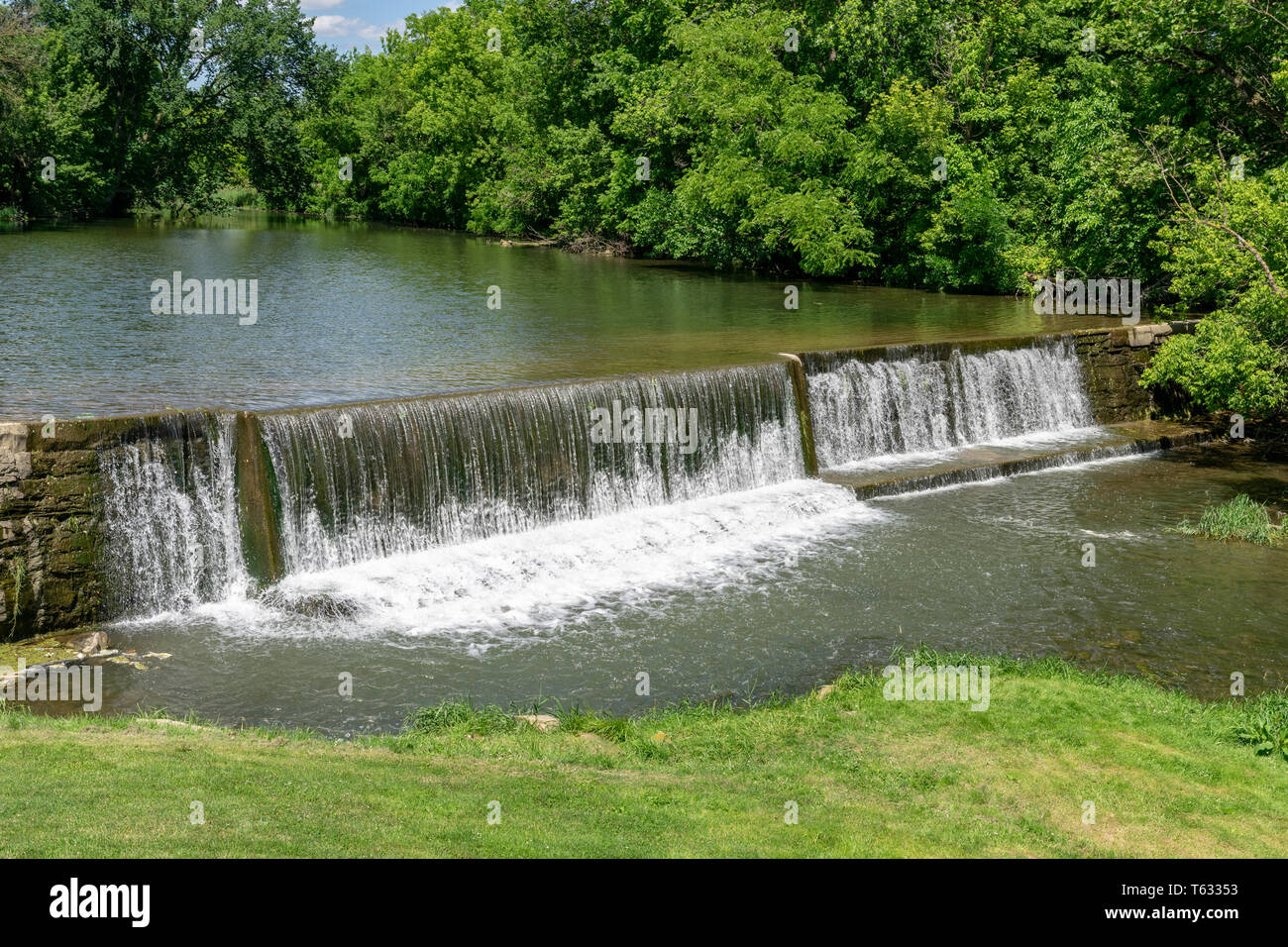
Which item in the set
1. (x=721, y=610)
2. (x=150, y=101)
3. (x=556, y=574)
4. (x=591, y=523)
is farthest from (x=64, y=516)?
(x=150, y=101)

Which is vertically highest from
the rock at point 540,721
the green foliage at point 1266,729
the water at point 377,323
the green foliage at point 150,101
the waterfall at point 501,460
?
the green foliage at point 150,101

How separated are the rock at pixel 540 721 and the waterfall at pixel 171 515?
16.2 feet

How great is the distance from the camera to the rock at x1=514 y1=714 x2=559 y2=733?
32.0ft

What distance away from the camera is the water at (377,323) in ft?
55.7

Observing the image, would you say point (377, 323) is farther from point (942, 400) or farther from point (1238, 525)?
point (1238, 525)

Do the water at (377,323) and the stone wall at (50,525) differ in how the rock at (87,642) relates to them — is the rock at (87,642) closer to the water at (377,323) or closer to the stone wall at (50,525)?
the stone wall at (50,525)

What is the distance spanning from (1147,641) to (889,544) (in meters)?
3.81

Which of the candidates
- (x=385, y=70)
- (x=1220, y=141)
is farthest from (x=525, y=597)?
(x=385, y=70)

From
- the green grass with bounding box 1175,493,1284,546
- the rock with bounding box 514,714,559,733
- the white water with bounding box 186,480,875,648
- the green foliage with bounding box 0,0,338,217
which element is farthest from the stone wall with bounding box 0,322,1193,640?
the green foliage with bounding box 0,0,338,217

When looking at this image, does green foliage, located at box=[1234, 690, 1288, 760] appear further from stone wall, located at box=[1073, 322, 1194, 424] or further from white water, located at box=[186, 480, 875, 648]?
stone wall, located at box=[1073, 322, 1194, 424]

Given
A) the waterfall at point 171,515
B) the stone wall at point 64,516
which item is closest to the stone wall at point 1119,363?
the stone wall at point 64,516

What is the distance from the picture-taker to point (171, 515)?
12898 millimetres
